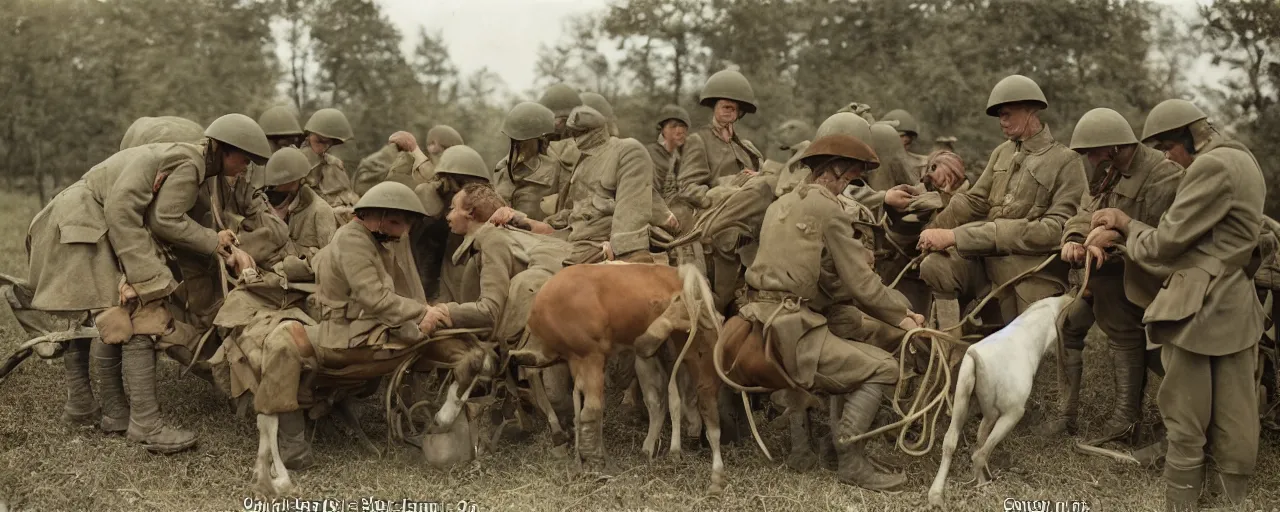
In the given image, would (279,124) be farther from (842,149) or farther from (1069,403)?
(1069,403)

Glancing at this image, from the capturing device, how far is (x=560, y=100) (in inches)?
418

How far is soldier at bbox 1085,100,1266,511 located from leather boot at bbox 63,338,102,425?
7255 millimetres

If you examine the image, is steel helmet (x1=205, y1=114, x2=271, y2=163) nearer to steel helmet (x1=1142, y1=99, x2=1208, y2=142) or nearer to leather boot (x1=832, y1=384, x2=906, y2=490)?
leather boot (x1=832, y1=384, x2=906, y2=490)

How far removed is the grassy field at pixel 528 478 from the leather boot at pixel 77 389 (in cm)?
16

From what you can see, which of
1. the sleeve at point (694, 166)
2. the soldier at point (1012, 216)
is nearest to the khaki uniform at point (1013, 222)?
the soldier at point (1012, 216)

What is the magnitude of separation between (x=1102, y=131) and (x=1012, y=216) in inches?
38.0

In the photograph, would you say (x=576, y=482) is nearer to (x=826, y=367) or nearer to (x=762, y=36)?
(x=826, y=367)

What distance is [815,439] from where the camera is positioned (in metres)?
7.52

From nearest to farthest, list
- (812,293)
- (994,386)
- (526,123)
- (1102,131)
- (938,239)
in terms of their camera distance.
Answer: (994,386)
(812,293)
(1102,131)
(938,239)
(526,123)

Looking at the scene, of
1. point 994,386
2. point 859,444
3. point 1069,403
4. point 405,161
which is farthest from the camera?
point 405,161

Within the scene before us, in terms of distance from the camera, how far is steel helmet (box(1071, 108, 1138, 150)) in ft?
23.7

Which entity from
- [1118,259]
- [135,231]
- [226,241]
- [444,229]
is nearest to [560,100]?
[444,229]

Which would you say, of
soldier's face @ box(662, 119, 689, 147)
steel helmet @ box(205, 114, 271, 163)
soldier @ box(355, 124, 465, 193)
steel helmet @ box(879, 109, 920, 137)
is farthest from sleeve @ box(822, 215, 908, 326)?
steel helmet @ box(879, 109, 920, 137)

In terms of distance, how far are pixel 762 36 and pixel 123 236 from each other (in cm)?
1125
